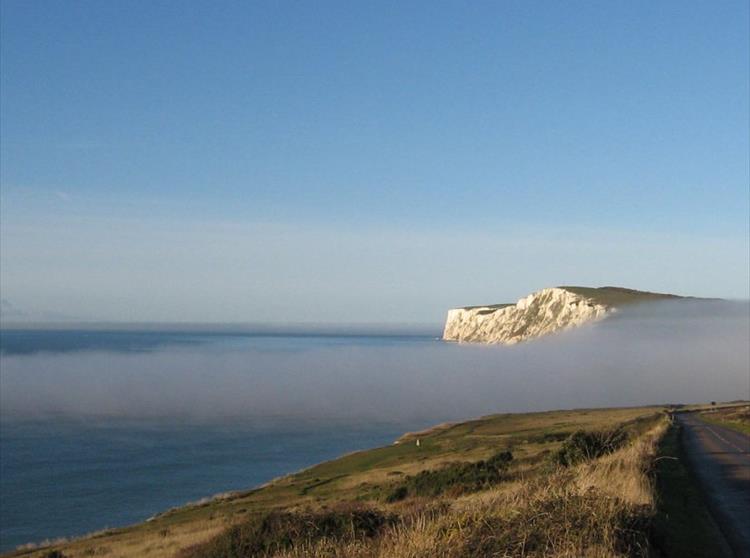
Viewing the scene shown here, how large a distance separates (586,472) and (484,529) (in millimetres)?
6445

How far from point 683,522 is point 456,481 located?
14.7 meters

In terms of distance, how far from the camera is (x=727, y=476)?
72.6 ft

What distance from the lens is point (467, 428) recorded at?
78.2m

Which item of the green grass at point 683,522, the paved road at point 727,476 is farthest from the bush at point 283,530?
the paved road at point 727,476

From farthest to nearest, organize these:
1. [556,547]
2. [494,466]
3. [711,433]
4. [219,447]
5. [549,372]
Result: [549,372] → [219,447] → [711,433] → [494,466] → [556,547]

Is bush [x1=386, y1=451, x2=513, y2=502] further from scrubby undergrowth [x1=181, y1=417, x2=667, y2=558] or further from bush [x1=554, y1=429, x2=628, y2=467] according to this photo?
scrubby undergrowth [x1=181, y1=417, x2=667, y2=558]

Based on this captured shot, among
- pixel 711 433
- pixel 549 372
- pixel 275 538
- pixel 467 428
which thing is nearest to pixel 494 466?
pixel 711 433

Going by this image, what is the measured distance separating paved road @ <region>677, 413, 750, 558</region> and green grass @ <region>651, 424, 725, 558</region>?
273 mm

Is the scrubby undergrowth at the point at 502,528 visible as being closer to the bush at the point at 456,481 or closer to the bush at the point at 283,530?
the bush at the point at 283,530

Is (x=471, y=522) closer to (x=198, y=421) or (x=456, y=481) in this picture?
(x=456, y=481)

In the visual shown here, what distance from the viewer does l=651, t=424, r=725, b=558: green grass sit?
11266mm

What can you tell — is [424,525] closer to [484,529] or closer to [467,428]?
[484,529]

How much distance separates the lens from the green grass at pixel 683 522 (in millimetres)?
11266

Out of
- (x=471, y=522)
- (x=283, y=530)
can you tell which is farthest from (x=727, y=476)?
(x=471, y=522)
